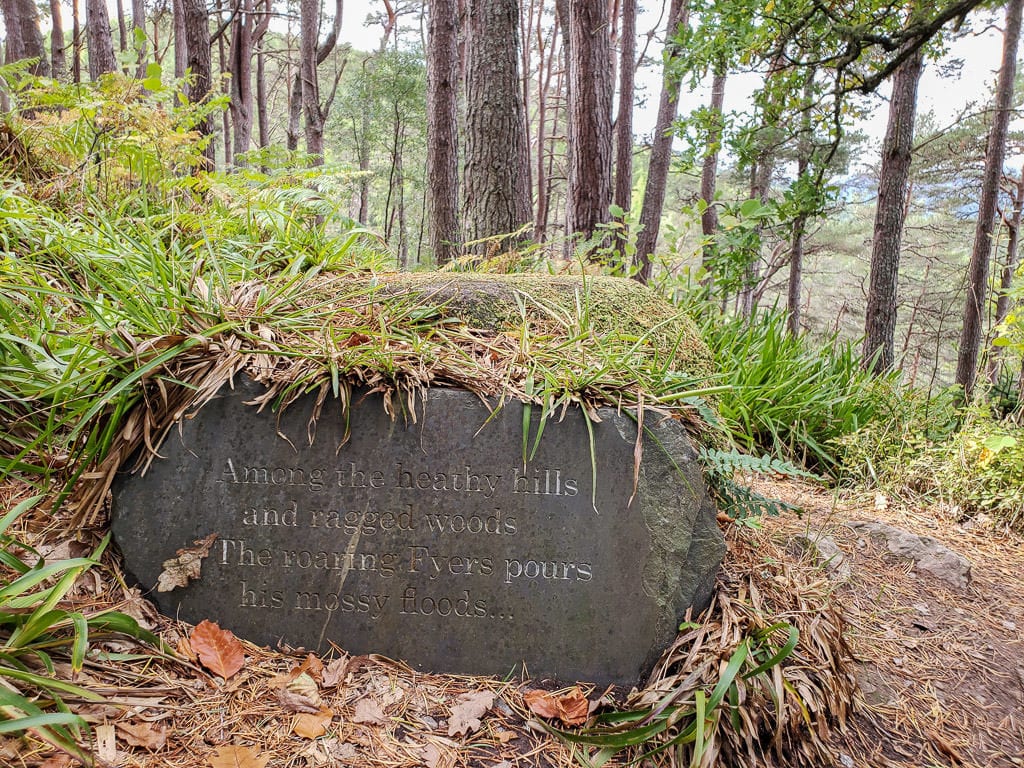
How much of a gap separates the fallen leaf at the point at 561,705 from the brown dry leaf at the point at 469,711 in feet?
0.41

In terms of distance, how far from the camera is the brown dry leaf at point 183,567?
1884mm

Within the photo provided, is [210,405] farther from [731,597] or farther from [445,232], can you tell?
[445,232]

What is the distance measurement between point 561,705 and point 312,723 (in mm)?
729

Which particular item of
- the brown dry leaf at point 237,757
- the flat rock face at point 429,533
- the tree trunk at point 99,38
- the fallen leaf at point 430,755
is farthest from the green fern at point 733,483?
the tree trunk at point 99,38

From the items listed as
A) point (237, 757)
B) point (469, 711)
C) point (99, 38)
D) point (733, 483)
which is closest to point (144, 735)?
point (237, 757)

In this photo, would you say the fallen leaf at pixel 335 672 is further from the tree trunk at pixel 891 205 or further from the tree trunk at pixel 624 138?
the tree trunk at pixel 624 138

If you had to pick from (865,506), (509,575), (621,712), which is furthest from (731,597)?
(865,506)

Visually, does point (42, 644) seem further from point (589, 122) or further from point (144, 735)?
point (589, 122)

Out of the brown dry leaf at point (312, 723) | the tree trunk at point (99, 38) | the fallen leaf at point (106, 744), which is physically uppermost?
the tree trunk at point (99, 38)

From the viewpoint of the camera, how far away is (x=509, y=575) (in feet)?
6.29

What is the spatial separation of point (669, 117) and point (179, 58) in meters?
9.43

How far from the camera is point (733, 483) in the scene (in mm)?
2111

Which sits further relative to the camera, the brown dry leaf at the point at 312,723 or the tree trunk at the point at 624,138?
the tree trunk at the point at 624,138

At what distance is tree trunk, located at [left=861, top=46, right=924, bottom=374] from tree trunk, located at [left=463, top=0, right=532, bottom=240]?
4486 millimetres
